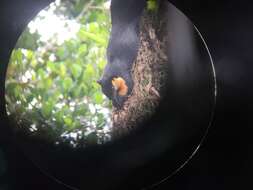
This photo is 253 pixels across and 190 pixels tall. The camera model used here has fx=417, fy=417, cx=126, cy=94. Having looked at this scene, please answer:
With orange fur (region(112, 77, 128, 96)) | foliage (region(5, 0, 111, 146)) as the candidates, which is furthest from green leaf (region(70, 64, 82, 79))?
orange fur (region(112, 77, 128, 96))

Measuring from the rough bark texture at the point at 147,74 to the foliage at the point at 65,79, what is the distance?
62 millimetres

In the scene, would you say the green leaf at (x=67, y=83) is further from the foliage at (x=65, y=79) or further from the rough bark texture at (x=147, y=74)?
the rough bark texture at (x=147, y=74)

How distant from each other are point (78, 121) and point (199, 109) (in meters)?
0.39

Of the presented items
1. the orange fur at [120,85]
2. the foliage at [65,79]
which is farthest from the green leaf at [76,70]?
the orange fur at [120,85]

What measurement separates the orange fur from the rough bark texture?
28 mm

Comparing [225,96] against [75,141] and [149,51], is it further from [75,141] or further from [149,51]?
[75,141]

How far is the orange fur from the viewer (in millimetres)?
1312

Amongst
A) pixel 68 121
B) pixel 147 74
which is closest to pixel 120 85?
pixel 147 74

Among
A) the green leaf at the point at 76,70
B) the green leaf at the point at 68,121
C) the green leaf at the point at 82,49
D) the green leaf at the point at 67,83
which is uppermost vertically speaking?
the green leaf at the point at 82,49

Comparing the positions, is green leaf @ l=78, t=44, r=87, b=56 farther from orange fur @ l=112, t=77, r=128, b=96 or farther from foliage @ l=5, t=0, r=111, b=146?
orange fur @ l=112, t=77, r=128, b=96

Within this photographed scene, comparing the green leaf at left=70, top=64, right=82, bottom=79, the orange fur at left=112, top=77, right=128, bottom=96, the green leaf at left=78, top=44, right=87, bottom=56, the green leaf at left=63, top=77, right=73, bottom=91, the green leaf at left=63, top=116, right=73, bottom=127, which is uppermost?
the green leaf at left=78, top=44, right=87, bottom=56

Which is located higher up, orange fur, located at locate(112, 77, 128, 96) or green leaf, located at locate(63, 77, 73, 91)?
green leaf, located at locate(63, 77, 73, 91)

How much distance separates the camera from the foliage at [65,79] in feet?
4.22

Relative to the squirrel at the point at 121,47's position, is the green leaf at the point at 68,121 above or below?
below
